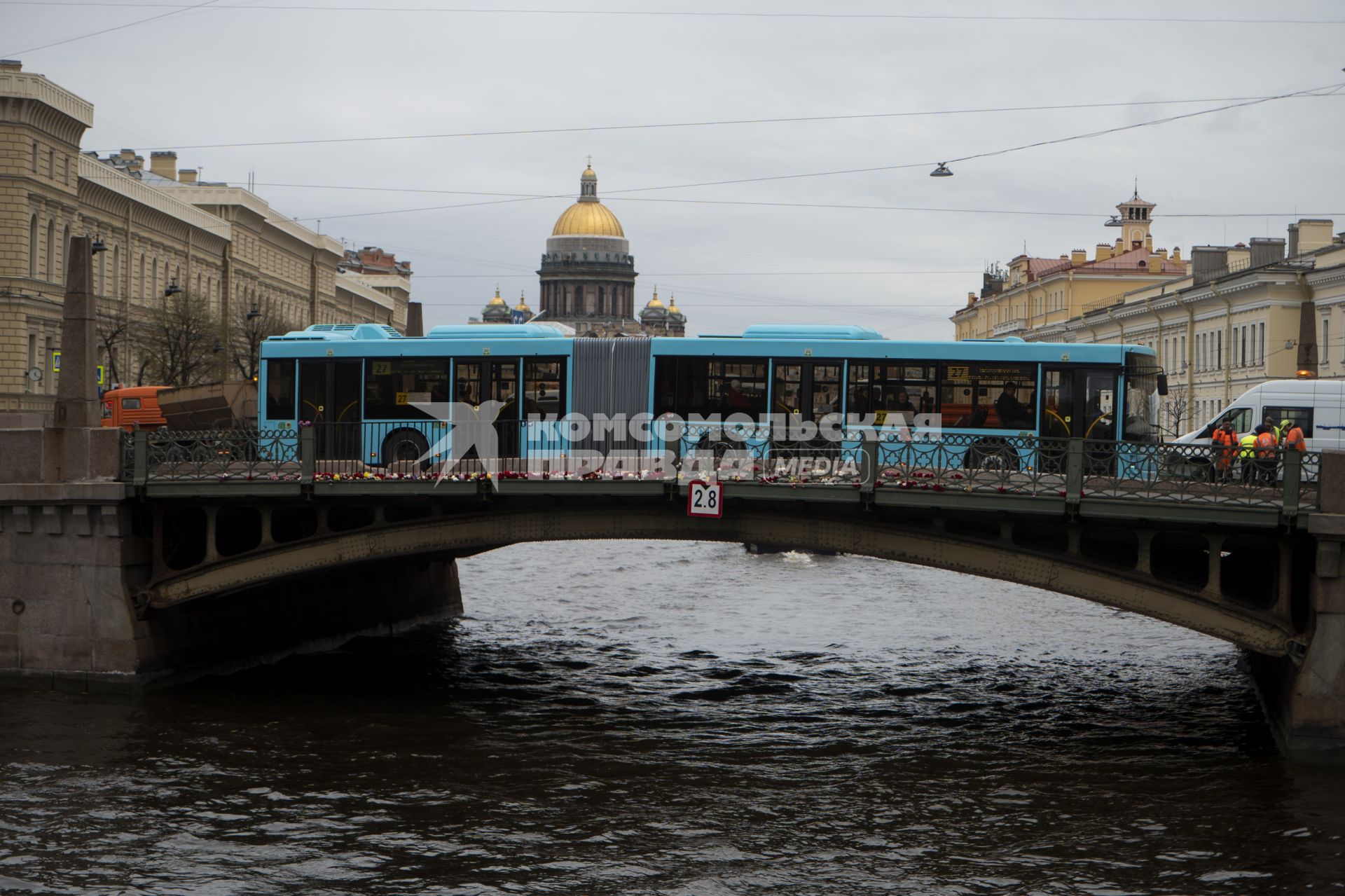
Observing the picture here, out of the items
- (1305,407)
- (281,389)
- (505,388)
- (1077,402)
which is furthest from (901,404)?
(1305,407)

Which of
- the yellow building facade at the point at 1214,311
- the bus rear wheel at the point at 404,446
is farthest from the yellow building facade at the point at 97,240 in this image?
the yellow building facade at the point at 1214,311

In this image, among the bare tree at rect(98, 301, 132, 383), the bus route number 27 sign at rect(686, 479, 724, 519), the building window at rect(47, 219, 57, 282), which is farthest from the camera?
the building window at rect(47, 219, 57, 282)

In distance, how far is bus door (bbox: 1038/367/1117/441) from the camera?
26.0m

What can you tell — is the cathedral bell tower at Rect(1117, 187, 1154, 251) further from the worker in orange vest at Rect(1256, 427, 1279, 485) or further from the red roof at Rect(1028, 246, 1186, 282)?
the worker in orange vest at Rect(1256, 427, 1279, 485)

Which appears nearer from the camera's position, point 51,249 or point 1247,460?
point 1247,460

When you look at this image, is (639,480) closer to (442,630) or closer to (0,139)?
(442,630)

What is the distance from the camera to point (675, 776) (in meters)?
20.4

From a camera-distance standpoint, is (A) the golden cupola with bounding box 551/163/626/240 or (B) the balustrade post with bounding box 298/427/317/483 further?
(A) the golden cupola with bounding box 551/163/626/240

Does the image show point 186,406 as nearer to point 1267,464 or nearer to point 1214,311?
point 1267,464

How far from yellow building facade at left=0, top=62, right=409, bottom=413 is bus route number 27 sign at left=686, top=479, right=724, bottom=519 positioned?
27.1m

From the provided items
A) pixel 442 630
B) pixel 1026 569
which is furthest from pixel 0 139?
pixel 1026 569

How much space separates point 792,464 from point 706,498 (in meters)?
1.23

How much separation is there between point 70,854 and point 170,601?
7.58 m

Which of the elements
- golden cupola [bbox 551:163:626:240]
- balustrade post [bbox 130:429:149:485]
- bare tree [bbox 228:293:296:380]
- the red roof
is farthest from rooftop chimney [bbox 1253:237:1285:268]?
golden cupola [bbox 551:163:626:240]
